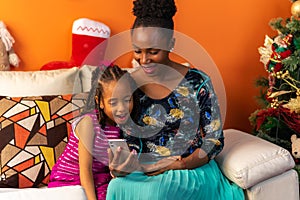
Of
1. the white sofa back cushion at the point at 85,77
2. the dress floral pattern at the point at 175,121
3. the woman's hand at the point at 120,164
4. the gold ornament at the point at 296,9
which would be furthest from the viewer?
the gold ornament at the point at 296,9

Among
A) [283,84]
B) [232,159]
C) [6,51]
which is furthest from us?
[283,84]

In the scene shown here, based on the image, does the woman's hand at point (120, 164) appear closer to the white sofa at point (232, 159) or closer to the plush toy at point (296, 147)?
the white sofa at point (232, 159)

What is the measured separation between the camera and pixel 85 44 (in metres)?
2.21

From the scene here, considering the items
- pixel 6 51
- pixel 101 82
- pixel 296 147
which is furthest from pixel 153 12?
pixel 296 147

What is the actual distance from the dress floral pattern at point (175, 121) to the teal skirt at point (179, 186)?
13cm

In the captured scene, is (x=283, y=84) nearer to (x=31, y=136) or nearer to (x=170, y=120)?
(x=170, y=120)

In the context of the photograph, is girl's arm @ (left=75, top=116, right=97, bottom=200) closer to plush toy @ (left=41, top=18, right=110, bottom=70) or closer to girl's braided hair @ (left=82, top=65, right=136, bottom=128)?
girl's braided hair @ (left=82, top=65, right=136, bottom=128)

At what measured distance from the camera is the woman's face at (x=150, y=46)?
1683 mm

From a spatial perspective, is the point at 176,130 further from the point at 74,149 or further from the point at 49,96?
the point at 49,96

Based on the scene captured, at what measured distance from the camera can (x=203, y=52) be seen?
8.01 ft

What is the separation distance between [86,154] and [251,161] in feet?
2.02

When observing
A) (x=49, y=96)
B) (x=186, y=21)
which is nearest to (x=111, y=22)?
(x=186, y=21)

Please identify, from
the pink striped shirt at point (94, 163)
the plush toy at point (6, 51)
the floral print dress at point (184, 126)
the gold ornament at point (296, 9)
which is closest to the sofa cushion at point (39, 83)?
the plush toy at point (6, 51)

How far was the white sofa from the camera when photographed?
169 cm
